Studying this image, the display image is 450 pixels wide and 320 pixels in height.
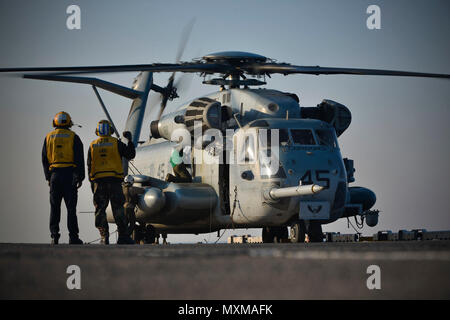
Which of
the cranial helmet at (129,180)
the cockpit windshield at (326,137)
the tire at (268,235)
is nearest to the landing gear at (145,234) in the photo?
the tire at (268,235)

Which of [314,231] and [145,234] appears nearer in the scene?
[314,231]

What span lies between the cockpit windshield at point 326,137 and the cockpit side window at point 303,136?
21 cm

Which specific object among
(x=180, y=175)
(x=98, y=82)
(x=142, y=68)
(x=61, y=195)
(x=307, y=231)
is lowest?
(x=307, y=231)

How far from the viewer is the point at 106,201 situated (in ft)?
46.6

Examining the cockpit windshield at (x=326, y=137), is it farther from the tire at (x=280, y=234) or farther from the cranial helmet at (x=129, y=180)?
the cranial helmet at (x=129, y=180)

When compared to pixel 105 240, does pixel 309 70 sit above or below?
above

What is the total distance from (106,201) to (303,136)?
18.3ft

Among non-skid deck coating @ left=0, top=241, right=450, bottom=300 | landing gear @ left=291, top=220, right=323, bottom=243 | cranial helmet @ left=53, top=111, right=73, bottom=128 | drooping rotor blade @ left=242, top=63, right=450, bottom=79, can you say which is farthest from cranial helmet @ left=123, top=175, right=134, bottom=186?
non-skid deck coating @ left=0, top=241, right=450, bottom=300

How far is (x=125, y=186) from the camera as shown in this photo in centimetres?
1800

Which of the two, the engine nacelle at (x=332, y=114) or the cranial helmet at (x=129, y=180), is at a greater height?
the engine nacelle at (x=332, y=114)

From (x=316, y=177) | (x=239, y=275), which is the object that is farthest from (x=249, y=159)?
(x=239, y=275)

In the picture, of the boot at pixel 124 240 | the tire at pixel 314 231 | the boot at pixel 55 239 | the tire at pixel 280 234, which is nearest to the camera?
the boot at pixel 55 239

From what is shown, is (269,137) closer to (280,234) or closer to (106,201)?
(280,234)

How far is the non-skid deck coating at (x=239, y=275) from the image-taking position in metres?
4.95
